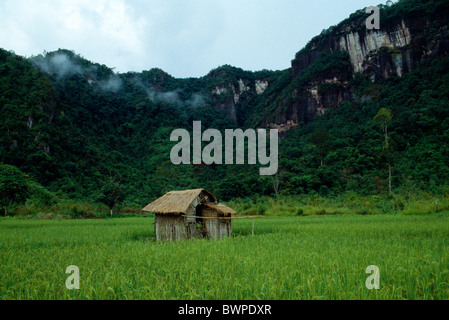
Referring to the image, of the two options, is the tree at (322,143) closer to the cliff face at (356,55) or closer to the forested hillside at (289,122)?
the forested hillside at (289,122)

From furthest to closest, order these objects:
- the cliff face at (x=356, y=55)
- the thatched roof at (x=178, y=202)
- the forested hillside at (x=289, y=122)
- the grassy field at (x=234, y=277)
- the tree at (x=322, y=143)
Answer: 1. the cliff face at (x=356, y=55)
2. the tree at (x=322, y=143)
3. the forested hillside at (x=289, y=122)
4. the thatched roof at (x=178, y=202)
5. the grassy field at (x=234, y=277)

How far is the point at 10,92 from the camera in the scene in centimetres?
3797

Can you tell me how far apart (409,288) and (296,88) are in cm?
6082

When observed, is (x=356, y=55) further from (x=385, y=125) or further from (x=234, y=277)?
(x=234, y=277)

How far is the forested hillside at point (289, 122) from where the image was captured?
29438 millimetres

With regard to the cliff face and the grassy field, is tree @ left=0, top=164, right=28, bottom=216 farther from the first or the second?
the cliff face

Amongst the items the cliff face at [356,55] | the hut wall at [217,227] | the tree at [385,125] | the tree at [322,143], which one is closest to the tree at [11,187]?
the hut wall at [217,227]

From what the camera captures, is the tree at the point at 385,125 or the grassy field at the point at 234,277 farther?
the tree at the point at 385,125

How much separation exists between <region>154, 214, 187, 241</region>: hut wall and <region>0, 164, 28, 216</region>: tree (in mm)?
13135

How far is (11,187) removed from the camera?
16781mm

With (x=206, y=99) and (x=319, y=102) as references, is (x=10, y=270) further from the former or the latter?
(x=206, y=99)

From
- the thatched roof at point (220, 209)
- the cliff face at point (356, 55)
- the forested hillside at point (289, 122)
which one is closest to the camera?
the thatched roof at point (220, 209)

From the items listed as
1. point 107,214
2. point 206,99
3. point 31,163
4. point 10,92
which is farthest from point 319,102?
point 10,92
